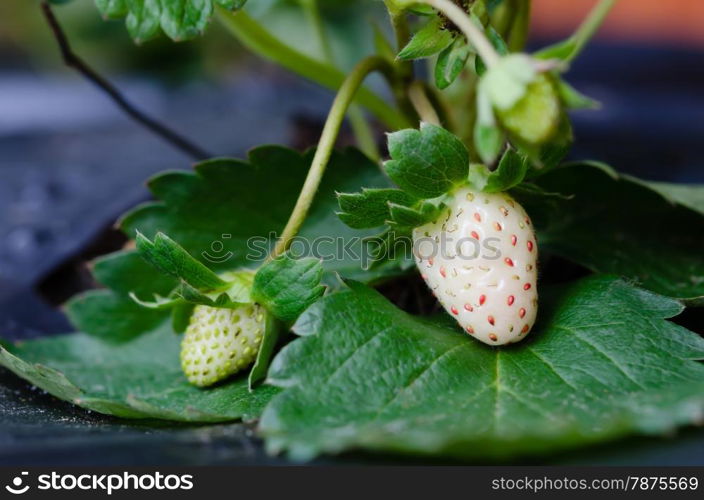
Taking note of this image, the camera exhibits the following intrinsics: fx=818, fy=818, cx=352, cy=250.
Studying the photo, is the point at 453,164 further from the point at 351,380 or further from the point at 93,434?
the point at 93,434

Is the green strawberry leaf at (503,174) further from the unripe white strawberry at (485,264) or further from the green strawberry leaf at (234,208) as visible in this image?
the green strawberry leaf at (234,208)

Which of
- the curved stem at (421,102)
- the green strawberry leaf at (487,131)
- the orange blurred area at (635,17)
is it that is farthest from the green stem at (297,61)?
the orange blurred area at (635,17)

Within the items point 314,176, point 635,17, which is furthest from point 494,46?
point 635,17

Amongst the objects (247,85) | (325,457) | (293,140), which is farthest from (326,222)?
(247,85)

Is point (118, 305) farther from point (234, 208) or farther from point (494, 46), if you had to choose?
point (494, 46)

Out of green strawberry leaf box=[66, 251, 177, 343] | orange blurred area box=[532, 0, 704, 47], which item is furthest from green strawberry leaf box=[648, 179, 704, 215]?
orange blurred area box=[532, 0, 704, 47]

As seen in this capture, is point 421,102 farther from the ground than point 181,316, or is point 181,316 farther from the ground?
point 421,102
